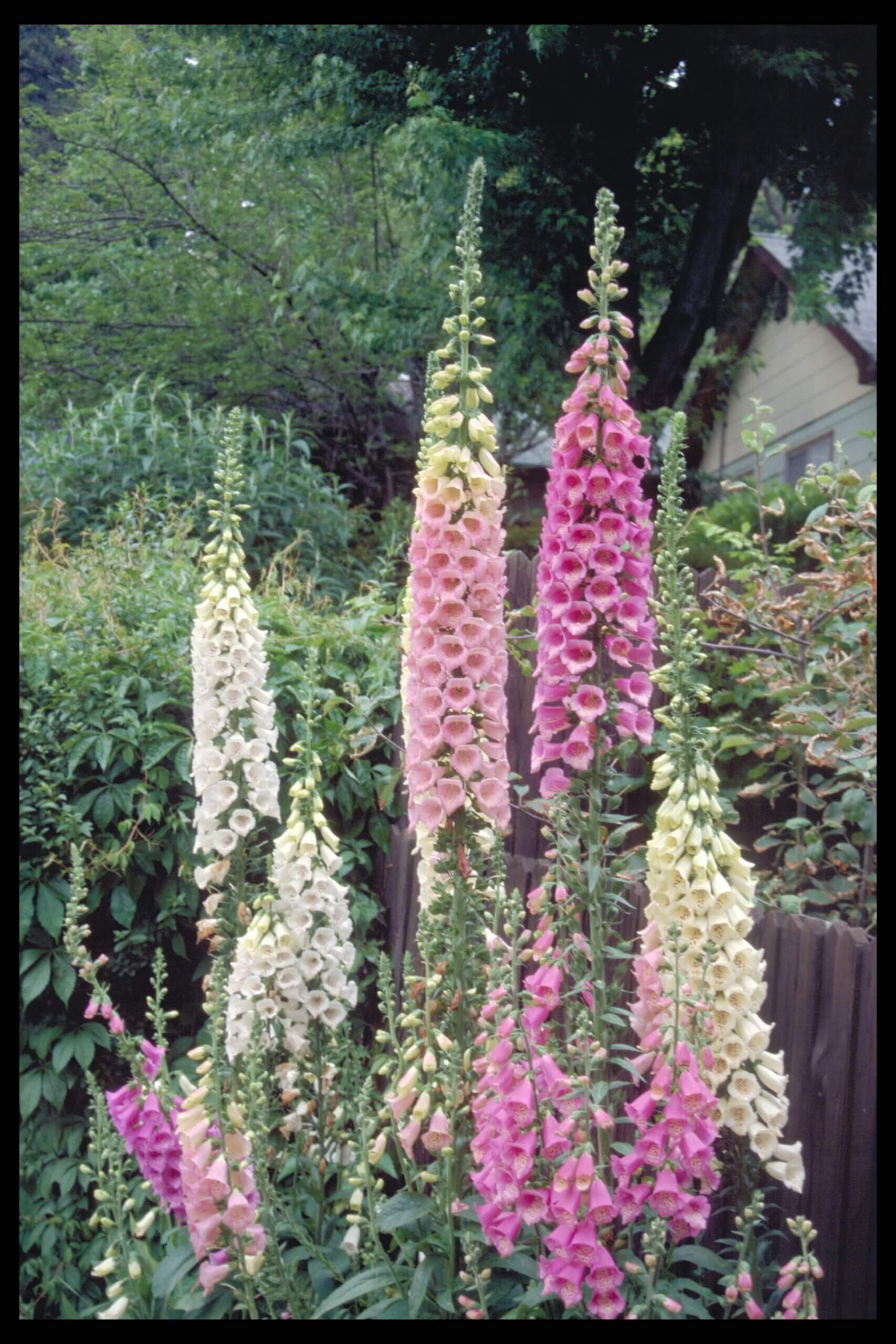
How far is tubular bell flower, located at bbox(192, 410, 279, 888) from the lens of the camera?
8.32 feet

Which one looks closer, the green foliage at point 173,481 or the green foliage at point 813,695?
the green foliage at point 813,695

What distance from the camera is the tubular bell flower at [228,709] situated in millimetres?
2537

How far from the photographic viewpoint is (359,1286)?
2076mm

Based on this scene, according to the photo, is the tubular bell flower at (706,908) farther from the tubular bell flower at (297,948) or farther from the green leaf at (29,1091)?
the green leaf at (29,1091)

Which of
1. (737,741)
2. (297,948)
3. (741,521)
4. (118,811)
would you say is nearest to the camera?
(297,948)

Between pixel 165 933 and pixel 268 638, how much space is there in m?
1.15

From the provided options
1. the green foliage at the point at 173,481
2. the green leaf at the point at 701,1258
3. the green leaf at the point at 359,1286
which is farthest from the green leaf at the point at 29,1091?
the green foliage at the point at 173,481

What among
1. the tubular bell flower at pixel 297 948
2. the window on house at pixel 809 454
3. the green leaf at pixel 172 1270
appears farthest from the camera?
the window on house at pixel 809 454

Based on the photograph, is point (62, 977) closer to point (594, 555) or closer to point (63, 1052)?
point (63, 1052)

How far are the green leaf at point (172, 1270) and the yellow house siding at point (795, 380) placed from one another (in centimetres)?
1344

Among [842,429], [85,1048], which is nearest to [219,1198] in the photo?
[85,1048]

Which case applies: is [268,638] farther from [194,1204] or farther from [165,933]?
[194,1204]

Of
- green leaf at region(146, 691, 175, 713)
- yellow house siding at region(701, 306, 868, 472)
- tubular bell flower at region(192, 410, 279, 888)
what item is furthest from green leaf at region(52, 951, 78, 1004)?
yellow house siding at region(701, 306, 868, 472)

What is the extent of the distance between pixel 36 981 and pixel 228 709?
5.75ft
